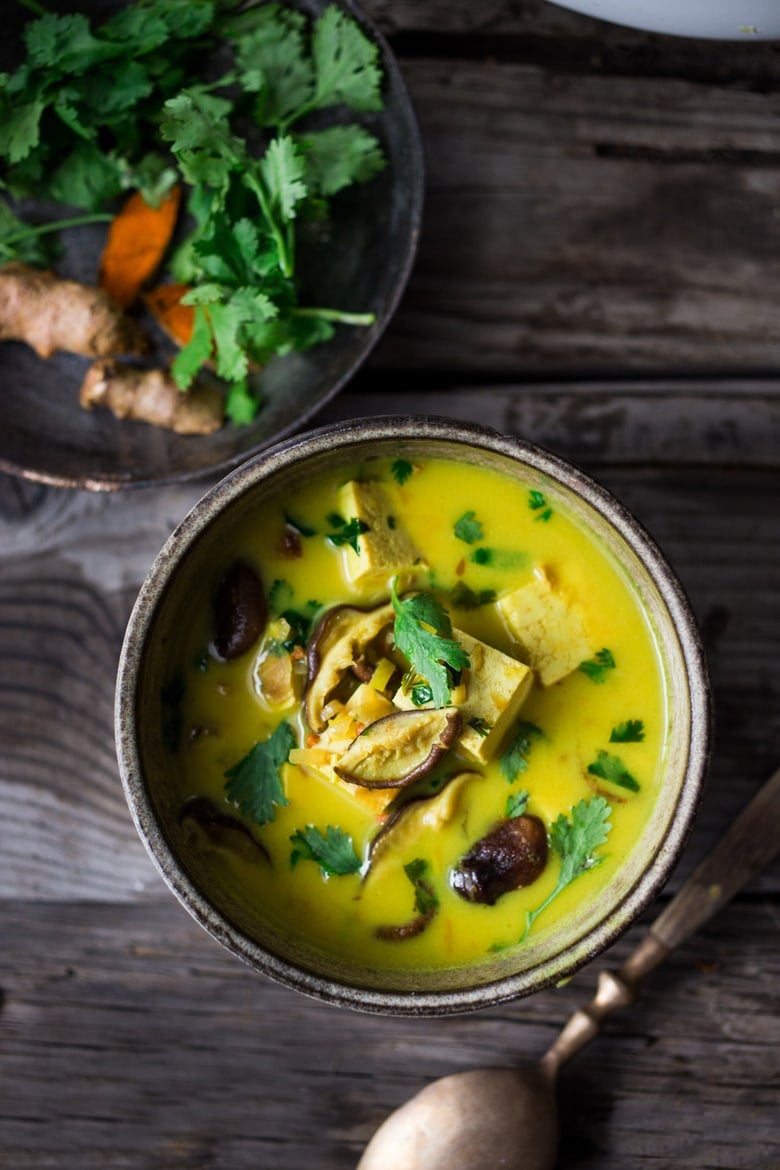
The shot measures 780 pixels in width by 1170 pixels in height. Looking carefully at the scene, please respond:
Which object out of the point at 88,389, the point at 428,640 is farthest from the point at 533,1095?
the point at 88,389

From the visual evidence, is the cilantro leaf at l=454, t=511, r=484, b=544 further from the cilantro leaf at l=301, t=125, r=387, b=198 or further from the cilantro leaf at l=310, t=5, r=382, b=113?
the cilantro leaf at l=310, t=5, r=382, b=113

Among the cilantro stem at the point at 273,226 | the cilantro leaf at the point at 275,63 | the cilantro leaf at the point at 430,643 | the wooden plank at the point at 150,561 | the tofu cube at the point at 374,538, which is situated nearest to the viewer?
the cilantro leaf at the point at 430,643

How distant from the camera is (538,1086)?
2.07m

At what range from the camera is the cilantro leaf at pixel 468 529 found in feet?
5.89

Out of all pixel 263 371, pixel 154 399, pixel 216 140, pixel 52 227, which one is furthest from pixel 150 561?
pixel 216 140

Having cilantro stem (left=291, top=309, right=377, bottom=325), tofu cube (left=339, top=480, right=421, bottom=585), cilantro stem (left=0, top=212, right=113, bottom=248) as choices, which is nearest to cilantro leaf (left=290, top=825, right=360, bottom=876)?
tofu cube (left=339, top=480, right=421, bottom=585)

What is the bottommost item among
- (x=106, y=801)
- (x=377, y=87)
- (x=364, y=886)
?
(x=106, y=801)

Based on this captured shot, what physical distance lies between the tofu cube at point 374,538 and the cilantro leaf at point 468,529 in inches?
3.2

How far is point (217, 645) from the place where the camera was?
181cm

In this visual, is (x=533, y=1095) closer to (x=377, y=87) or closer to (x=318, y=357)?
(x=318, y=357)

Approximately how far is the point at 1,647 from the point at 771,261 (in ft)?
5.76

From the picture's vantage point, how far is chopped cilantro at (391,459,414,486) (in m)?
1.79

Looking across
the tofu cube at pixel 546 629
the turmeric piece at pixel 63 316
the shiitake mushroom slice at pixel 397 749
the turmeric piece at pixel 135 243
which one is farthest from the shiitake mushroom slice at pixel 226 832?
the turmeric piece at pixel 135 243

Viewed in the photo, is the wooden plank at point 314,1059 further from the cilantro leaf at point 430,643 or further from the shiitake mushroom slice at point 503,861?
the cilantro leaf at point 430,643
